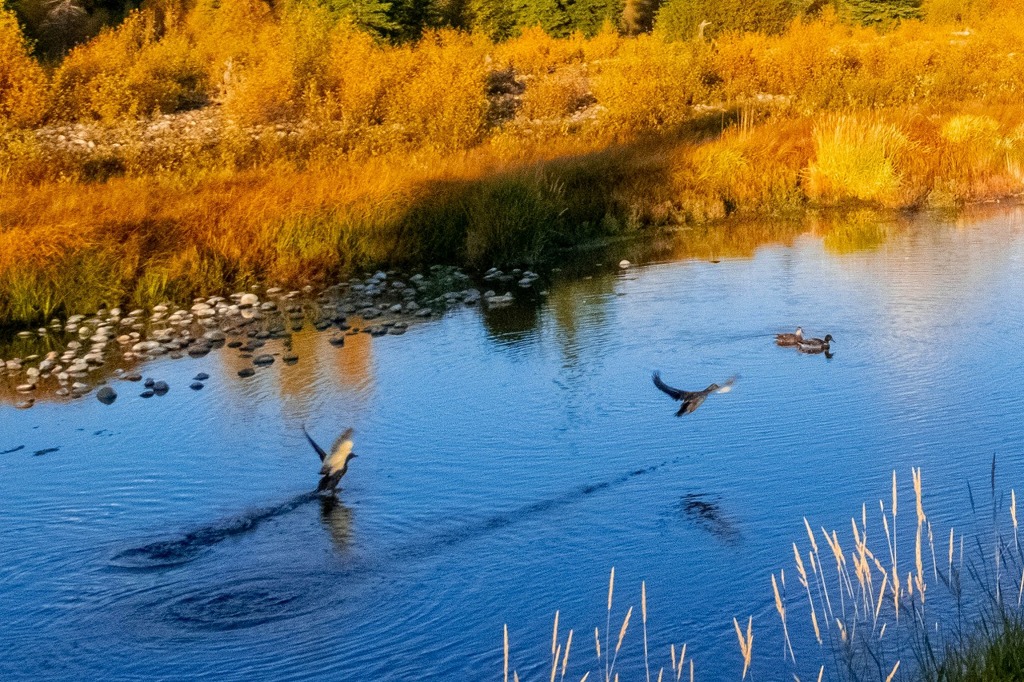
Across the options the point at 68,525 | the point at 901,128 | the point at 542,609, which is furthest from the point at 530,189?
the point at 542,609

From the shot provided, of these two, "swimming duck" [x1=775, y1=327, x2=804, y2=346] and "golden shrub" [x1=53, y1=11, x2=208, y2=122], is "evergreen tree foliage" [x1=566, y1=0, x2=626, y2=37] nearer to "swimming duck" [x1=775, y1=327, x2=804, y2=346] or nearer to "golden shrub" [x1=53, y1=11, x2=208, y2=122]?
"golden shrub" [x1=53, y1=11, x2=208, y2=122]

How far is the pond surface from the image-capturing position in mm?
5086

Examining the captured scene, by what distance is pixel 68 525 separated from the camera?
650 centimetres

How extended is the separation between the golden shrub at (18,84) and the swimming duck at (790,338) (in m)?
15.5

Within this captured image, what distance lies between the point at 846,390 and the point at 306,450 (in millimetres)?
3364

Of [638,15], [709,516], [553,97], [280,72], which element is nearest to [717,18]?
[638,15]

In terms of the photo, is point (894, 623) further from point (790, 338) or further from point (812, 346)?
point (790, 338)

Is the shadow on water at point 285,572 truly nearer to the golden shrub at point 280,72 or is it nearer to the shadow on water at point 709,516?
the shadow on water at point 709,516

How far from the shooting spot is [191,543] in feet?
20.1

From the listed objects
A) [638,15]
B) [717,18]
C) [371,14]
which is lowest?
[717,18]

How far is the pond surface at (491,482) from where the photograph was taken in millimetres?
5086

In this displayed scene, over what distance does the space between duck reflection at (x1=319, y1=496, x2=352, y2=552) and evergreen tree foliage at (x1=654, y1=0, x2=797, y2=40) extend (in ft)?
86.9

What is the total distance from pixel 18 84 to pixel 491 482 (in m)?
17.5

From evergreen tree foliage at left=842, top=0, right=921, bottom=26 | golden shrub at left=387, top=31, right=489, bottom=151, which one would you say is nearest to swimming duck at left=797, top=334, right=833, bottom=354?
golden shrub at left=387, top=31, right=489, bottom=151
